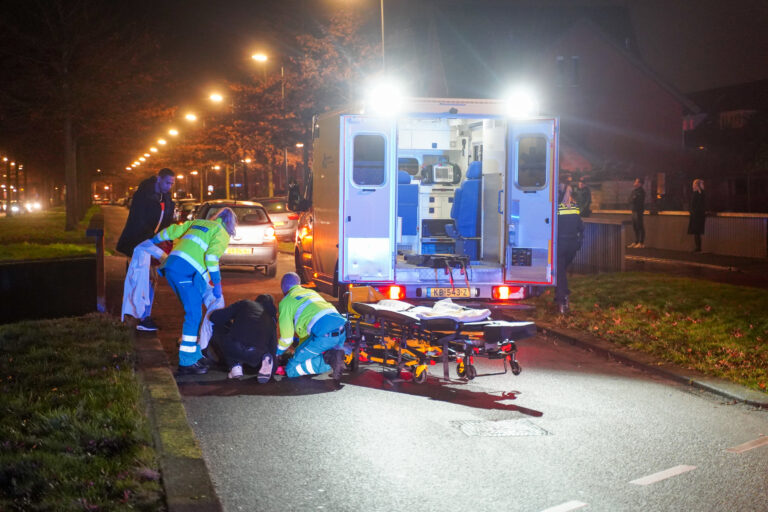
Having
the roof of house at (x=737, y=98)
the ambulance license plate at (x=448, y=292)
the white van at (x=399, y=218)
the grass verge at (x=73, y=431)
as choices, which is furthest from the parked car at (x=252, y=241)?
the roof of house at (x=737, y=98)

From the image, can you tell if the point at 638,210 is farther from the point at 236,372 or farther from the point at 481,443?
the point at 481,443

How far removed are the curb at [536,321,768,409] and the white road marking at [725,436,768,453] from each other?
1.10 meters

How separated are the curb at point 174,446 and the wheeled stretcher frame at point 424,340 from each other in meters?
1.88

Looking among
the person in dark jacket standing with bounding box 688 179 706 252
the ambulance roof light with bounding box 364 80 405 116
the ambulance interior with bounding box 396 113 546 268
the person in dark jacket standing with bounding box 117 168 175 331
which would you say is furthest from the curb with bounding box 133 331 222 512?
the person in dark jacket standing with bounding box 688 179 706 252

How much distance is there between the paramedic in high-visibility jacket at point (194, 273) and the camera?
8359 mm

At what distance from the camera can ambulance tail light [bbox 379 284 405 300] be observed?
34.4 feet

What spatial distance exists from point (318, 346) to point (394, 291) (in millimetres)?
2554

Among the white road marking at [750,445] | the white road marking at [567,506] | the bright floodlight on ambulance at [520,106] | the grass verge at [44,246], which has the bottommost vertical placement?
the white road marking at [750,445]

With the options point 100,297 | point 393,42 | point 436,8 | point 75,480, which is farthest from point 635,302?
point 436,8

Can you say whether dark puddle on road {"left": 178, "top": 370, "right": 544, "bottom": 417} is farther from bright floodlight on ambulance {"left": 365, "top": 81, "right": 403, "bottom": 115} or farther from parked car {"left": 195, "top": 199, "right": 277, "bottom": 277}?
parked car {"left": 195, "top": 199, "right": 277, "bottom": 277}

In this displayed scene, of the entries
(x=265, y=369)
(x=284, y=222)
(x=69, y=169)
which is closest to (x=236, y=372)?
(x=265, y=369)

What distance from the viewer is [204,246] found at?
27.9ft

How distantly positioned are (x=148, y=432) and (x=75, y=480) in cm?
104

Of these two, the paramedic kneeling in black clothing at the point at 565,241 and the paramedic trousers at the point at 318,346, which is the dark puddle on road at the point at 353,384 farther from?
the paramedic kneeling in black clothing at the point at 565,241
